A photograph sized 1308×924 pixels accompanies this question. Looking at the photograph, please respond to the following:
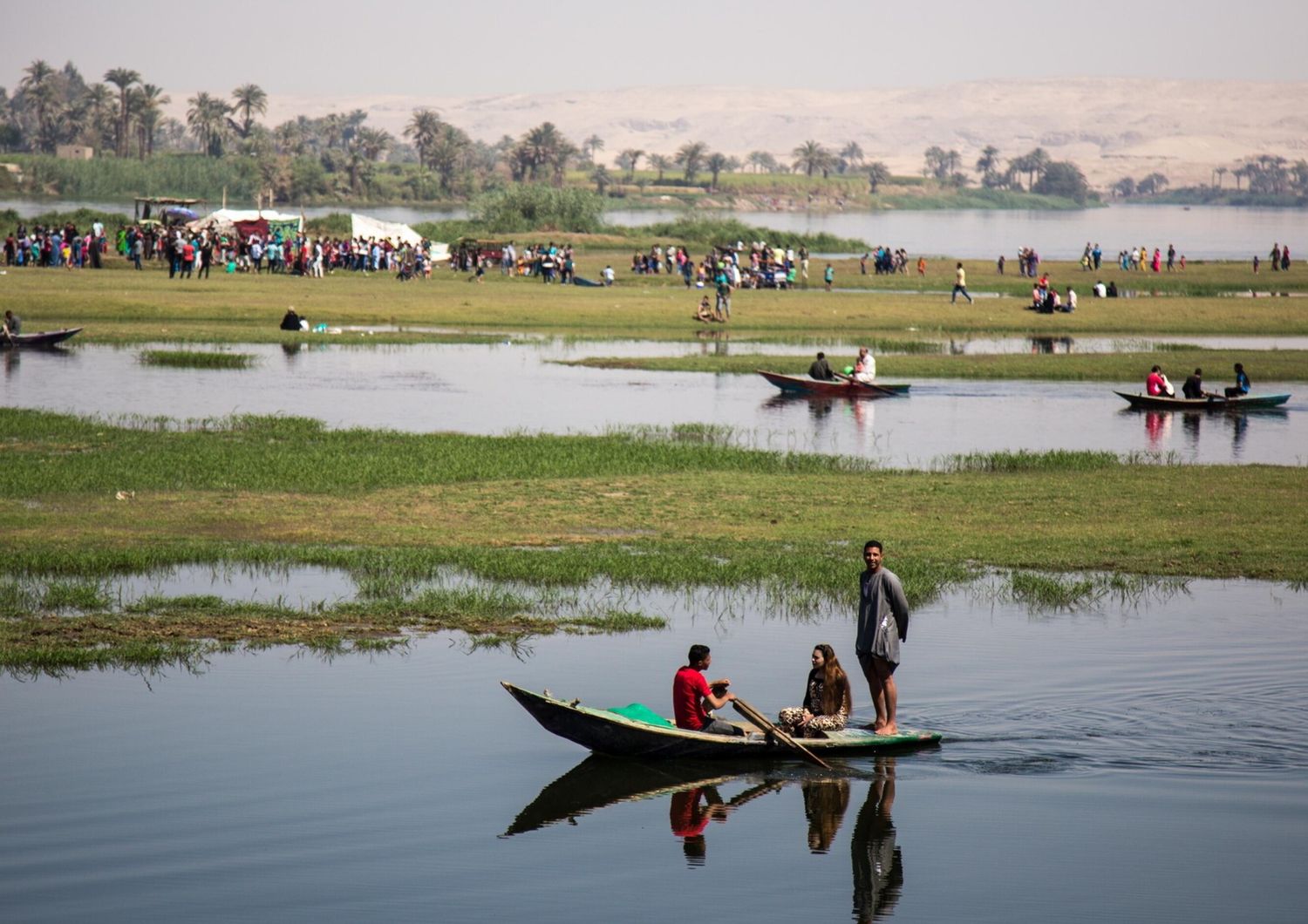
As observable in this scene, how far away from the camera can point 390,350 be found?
5188 centimetres

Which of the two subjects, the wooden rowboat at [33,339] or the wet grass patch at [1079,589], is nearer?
the wet grass patch at [1079,589]

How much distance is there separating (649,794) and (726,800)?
71 cm

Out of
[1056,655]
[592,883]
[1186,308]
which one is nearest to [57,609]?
[592,883]

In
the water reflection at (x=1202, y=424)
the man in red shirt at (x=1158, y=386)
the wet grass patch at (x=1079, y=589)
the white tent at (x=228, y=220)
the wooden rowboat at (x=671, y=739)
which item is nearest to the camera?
the wooden rowboat at (x=671, y=739)

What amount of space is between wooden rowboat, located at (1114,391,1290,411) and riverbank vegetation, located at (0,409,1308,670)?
9463 mm

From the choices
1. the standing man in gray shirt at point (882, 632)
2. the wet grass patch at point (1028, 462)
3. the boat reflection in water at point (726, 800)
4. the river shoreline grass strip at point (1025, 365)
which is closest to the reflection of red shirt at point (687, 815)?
the boat reflection in water at point (726, 800)

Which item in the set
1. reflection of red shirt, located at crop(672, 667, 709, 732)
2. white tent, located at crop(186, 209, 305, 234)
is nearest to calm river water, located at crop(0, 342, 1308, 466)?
reflection of red shirt, located at crop(672, 667, 709, 732)

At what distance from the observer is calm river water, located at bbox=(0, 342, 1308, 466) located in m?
34.9

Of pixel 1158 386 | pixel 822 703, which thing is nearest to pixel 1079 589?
pixel 822 703

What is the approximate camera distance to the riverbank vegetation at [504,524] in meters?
19.5

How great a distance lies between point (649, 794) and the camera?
578 inches

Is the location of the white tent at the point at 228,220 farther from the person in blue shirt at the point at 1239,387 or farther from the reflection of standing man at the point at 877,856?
the reflection of standing man at the point at 877,856

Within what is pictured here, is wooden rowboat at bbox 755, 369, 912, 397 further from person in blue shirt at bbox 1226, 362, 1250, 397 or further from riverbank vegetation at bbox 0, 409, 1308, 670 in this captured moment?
riverbank vegetation at bbox 0, 409, 1308, 670

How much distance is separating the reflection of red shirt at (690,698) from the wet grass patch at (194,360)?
32789 mm
